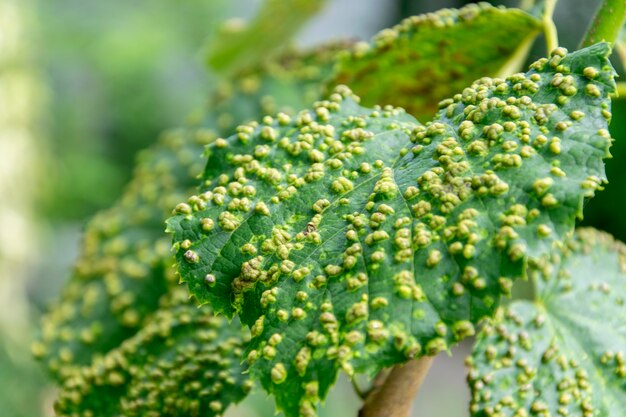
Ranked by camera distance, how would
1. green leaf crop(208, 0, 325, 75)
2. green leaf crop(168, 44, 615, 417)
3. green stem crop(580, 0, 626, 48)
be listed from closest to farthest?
green leaf crop(168, 44, 615, 417) < green stem crop(580, 0, 626, 48) < green leaf crop(208, 0, 325, 75)

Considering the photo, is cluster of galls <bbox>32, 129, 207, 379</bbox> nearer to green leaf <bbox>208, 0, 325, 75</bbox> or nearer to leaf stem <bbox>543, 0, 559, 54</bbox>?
green leaf <bbox>208, 0, 325, 75</bbox>

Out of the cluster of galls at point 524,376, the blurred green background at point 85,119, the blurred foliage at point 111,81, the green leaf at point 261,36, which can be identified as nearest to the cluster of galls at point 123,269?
the green leaf at point 261,36

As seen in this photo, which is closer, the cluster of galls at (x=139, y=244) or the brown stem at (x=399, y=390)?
the brown stem at (x=399, y=390)

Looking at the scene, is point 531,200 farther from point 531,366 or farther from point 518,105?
point 531,366

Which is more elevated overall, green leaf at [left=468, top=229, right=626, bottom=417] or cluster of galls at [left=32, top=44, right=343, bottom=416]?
cluster of galls at [left=32, top=44, right=343, bottom=416]

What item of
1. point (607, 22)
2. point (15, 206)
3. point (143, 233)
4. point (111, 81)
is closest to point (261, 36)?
point (143, 233)

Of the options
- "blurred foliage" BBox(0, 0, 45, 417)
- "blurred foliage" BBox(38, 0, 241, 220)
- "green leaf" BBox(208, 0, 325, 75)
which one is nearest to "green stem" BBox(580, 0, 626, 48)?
"green leaf" BBox(208, 0, 325, 75)

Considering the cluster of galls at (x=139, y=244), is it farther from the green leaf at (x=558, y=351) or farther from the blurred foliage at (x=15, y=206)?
the blurred foliage at (x=15, y=206)
